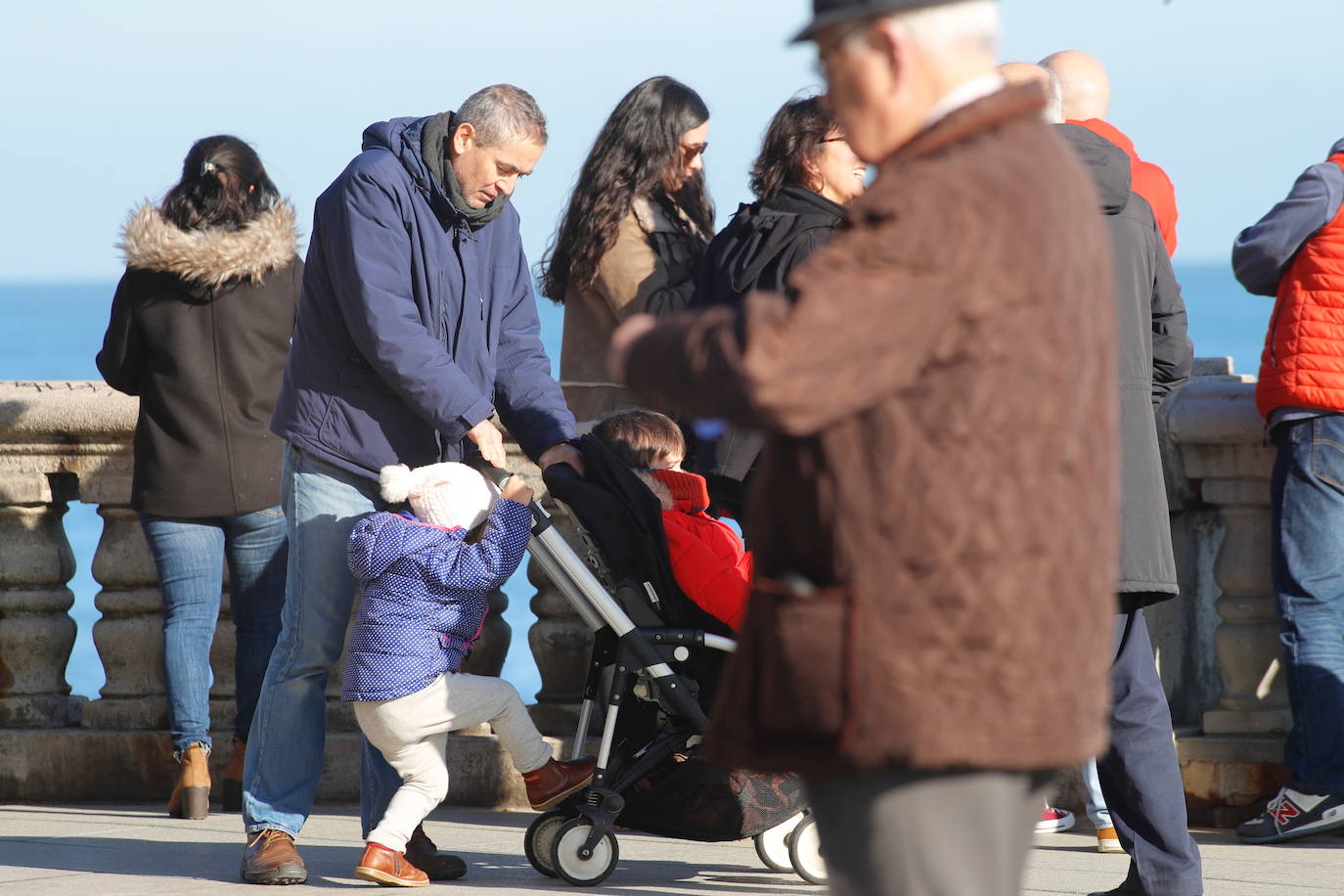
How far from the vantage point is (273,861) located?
4.34 meters

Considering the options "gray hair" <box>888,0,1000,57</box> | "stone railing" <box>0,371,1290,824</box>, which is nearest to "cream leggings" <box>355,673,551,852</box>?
"stone railing" <box>0,371,1290,824</box>

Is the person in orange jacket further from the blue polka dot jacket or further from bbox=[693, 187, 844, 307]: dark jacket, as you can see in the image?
the blue polka dot jacket

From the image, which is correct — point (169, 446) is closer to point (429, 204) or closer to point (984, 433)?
point (429, 204)

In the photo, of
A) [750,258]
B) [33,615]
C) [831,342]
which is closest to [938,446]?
[831,342]

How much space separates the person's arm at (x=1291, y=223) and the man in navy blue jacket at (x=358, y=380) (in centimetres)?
202

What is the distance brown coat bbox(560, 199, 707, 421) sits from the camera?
518 cm

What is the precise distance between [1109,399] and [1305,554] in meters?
3.10

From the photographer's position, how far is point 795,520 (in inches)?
81.0

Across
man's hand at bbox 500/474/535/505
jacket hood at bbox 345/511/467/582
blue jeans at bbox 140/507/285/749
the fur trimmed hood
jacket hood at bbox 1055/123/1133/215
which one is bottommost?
blue jeans at bbox 140/507/285/749

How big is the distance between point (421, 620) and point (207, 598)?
129 centimetres

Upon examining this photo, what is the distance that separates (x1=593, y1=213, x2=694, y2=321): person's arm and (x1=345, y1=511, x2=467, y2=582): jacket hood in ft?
3.89

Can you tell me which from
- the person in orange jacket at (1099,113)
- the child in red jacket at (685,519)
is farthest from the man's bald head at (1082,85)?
the child in red jacket at (685,519)

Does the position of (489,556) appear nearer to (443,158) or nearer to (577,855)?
(577,855)

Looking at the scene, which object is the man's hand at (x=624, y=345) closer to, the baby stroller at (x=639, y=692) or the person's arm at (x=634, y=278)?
the baby stroller at (x=639, y=692)
